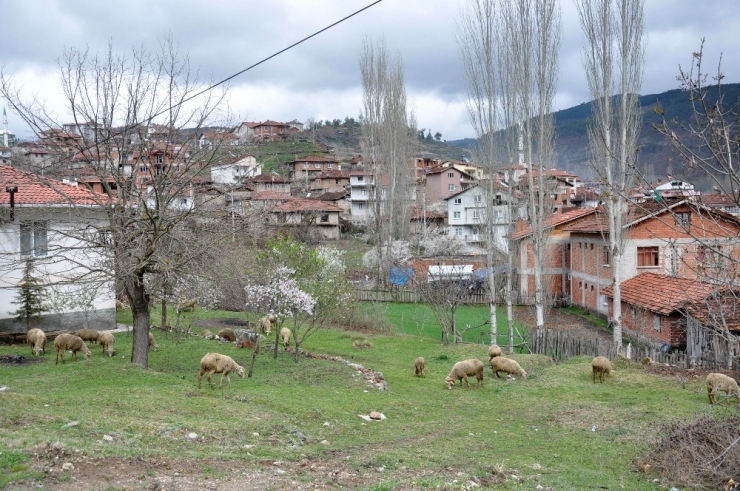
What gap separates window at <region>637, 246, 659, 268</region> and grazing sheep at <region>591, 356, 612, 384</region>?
18.7 meters

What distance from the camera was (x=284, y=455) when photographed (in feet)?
31.4

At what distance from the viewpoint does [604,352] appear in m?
23.5

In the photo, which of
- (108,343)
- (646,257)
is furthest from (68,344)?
(646,257)

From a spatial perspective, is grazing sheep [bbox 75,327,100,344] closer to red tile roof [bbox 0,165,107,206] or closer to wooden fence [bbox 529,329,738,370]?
red tile roof [bbox 0,165,107,206]

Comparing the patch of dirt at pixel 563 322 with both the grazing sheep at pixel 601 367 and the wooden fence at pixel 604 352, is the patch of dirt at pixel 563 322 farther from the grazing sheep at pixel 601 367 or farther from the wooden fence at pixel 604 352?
the grazing sheep at pixel 601 367

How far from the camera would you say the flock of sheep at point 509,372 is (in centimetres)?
1585

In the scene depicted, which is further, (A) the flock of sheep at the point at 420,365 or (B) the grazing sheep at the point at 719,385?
(B) the grazing sheep at the point at 719,385

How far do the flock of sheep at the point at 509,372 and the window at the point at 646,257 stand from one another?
687 inches

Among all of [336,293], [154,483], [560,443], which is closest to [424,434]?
[560,443]

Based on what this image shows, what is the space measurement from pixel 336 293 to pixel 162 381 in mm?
7071

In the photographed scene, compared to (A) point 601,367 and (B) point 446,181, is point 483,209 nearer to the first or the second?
(A) point 601,367

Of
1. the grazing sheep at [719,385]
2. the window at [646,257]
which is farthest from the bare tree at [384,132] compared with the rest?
the grazing sheep at [719,385]

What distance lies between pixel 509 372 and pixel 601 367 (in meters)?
2.71

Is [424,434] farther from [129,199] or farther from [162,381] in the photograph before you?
[129,199]
